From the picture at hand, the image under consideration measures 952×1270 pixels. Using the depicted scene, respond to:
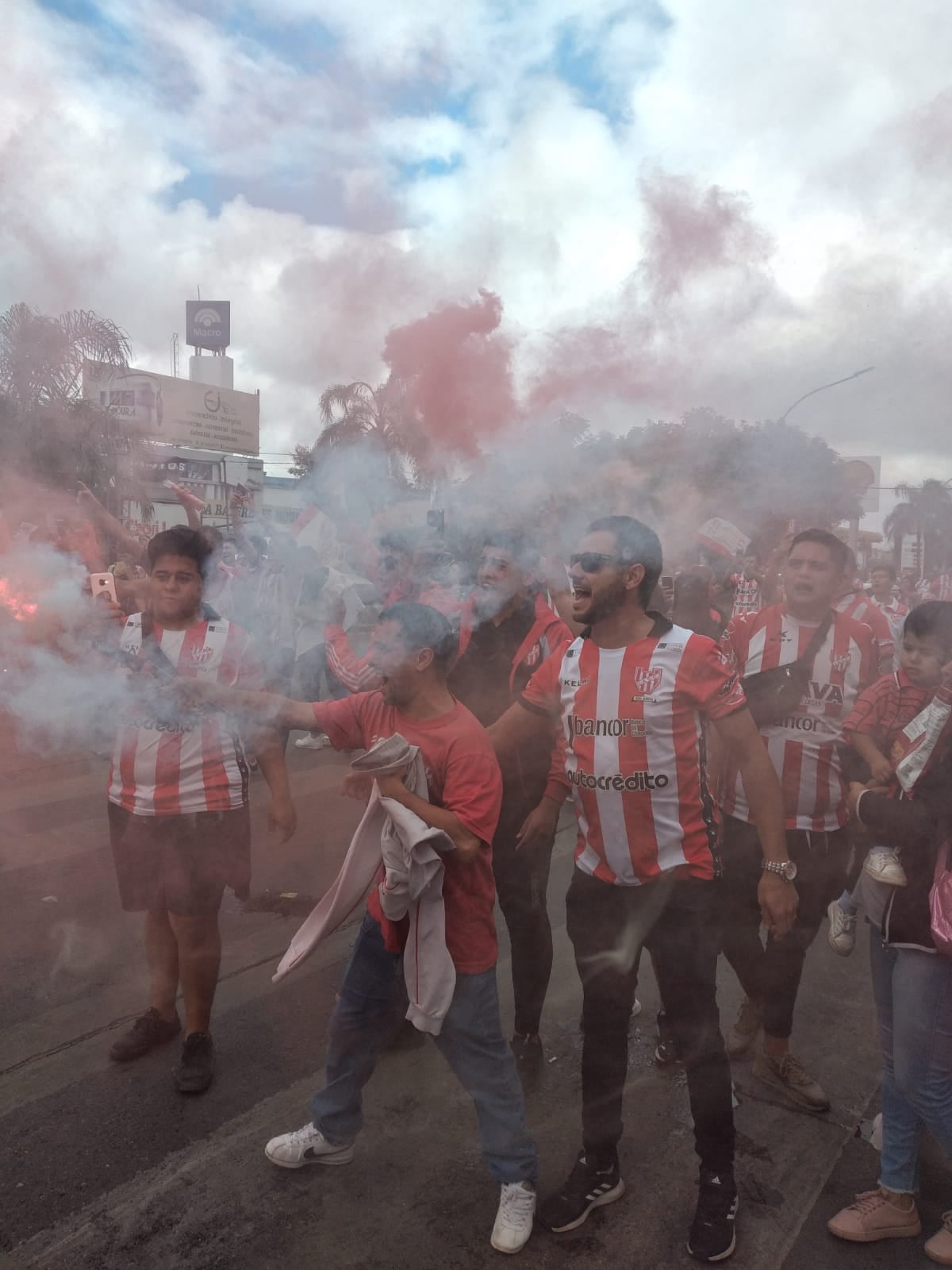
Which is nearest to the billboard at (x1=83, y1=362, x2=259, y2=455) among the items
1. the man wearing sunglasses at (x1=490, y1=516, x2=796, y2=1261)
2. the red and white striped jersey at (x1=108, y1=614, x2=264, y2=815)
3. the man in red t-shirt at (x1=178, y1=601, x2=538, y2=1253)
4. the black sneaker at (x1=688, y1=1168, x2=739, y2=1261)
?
the red and white striped jersey at (x1=108, y1=614, x2=264, y2=815)

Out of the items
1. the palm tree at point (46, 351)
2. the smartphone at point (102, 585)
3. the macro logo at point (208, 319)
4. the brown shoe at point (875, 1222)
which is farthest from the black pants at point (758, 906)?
the macro logo at point (208, 319)

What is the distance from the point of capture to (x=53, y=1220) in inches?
99.2

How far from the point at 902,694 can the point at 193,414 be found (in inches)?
877

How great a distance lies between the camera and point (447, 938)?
2.50 metres

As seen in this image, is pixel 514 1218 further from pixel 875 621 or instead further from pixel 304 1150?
pixel 875 621

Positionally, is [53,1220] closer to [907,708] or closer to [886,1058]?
[886,1058]

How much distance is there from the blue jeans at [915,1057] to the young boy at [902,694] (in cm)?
48

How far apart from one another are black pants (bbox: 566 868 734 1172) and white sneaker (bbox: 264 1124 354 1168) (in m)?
0.75

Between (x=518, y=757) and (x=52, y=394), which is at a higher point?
(x=52, y=394)

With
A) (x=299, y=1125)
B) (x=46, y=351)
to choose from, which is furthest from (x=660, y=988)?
(x=46, y=351)

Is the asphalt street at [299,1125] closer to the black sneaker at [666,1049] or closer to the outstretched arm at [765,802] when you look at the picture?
the black sneaker at [666,1049]

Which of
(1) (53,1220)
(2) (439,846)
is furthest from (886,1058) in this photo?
(1) (53,1220)

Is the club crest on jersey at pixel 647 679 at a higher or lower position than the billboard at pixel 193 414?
lower

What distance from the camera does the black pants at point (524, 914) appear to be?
3.34m
